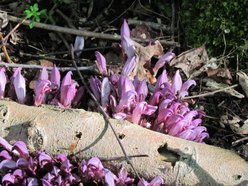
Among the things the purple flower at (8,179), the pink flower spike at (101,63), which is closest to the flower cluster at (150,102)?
the pink flower spike at (101,63)

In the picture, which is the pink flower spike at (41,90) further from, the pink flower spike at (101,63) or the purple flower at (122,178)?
the purple flower at (122,178)

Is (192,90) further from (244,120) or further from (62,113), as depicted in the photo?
(62,113)

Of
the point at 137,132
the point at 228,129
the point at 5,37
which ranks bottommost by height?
the point at 228,129

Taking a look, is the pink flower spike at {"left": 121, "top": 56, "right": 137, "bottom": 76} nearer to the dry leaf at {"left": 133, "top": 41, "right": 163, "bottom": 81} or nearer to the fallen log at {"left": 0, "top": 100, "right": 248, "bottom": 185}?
the dry leaf at {"left": 133, "top": 41, "right": 163, "bottom": 81}

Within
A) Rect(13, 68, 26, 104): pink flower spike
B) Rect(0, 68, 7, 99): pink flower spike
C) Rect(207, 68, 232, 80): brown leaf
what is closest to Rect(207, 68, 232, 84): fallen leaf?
Rect(207, 68, 232, 80): brown leaf

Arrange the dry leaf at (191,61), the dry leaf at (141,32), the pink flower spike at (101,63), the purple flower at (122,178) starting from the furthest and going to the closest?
the dry leaf at (141,32) → the dry leaf at (191,61) → the pink flower spike at (101,63) → the purple flower at (122,178)

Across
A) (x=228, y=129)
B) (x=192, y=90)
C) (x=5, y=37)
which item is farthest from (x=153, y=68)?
(x=5, y=37)
